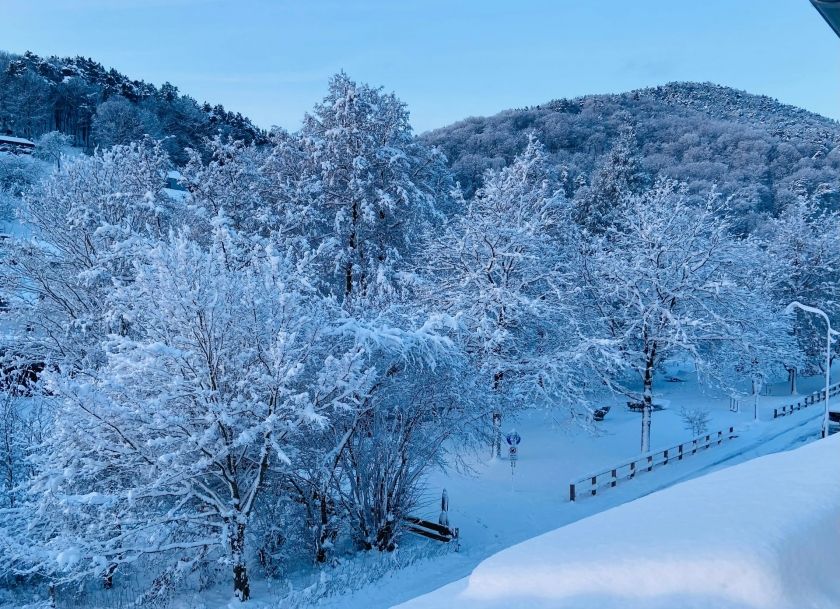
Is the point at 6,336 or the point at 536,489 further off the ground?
the point at 6,336

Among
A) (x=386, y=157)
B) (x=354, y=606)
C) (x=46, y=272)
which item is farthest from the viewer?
(x=386, y=157)

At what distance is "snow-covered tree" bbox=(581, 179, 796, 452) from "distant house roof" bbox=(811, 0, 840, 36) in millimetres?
19812

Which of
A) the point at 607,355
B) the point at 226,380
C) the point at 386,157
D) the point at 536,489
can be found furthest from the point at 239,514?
the point at 386,157

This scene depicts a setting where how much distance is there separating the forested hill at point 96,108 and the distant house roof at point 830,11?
67661 millimetres

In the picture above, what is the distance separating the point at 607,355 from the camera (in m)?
19.5

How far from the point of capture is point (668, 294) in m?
22.6

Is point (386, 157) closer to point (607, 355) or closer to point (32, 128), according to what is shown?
point (607, 355)

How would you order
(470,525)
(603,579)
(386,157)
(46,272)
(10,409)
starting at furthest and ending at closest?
(386,157), (46,272), (470,525), (10,409), (603,579)

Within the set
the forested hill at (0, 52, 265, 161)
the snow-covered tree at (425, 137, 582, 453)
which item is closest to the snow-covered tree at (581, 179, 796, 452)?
the snow-covered tree at (425, 137, 582, 453)

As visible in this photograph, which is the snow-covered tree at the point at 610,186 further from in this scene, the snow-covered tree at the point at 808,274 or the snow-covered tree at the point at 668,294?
the snow-covered tree at the point at 668,294

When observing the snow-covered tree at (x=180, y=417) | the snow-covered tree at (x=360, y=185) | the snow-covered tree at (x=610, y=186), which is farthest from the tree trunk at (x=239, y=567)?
the snow-covered tree at (x=610, y=186)

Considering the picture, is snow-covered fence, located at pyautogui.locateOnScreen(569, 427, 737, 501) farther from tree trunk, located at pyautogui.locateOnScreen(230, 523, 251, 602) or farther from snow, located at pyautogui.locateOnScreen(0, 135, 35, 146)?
snow, located at pyautogui.locateOnScreen(0, 135, 35, 146)

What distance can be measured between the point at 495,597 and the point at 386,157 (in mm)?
22624

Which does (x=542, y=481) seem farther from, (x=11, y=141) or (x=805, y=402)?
(x=11, y=141)
